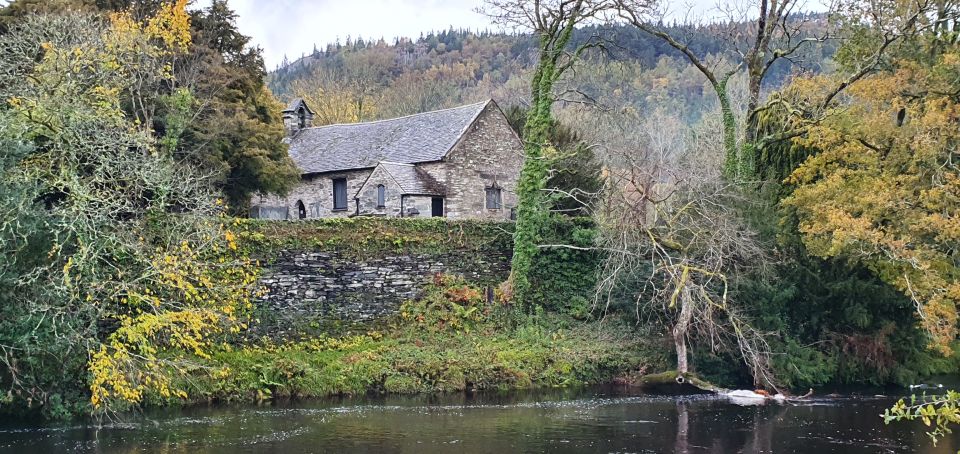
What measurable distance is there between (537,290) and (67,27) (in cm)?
1515

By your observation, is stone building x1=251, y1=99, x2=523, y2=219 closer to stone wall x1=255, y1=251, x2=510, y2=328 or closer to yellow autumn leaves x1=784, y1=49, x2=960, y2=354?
stone wall x1=255, y1=251, x2=510, y2=328

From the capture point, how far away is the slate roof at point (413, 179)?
36.4 m

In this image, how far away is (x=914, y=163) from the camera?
70.8ft

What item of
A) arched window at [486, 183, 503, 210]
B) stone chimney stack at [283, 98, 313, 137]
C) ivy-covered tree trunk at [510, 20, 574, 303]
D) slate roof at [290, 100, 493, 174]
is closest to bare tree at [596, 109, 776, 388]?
ivy-covered tree trunk at [510, 20, 574, 303]

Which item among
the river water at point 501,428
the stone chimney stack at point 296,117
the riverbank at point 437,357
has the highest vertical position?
the stone chimney stack at point 296,117

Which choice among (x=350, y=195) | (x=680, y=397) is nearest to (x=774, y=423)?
(x=680, y=397)

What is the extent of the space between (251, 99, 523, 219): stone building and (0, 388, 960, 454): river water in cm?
1521

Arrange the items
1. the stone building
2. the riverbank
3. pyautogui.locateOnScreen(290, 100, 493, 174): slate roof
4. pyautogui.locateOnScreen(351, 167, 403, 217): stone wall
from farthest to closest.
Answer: pyautogui.locateOnScreen(290, 100, 493, 174): slate roof
the stone building
pyautogui.locateOnScreen(351, 167, 403, 217): stone wall
the riverbank

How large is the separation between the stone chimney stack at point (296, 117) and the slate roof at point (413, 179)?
33.9ft

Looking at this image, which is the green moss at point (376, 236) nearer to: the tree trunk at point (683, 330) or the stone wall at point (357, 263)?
the stone wall at point (357, 263)

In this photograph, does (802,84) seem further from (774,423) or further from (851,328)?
(774,423)

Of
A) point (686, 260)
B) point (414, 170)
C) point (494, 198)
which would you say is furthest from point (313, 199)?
point (686, 260)

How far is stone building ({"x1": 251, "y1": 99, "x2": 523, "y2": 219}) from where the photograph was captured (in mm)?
36906

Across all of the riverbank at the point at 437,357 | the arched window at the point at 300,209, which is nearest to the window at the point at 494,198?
the arched window at the point at 300,209
